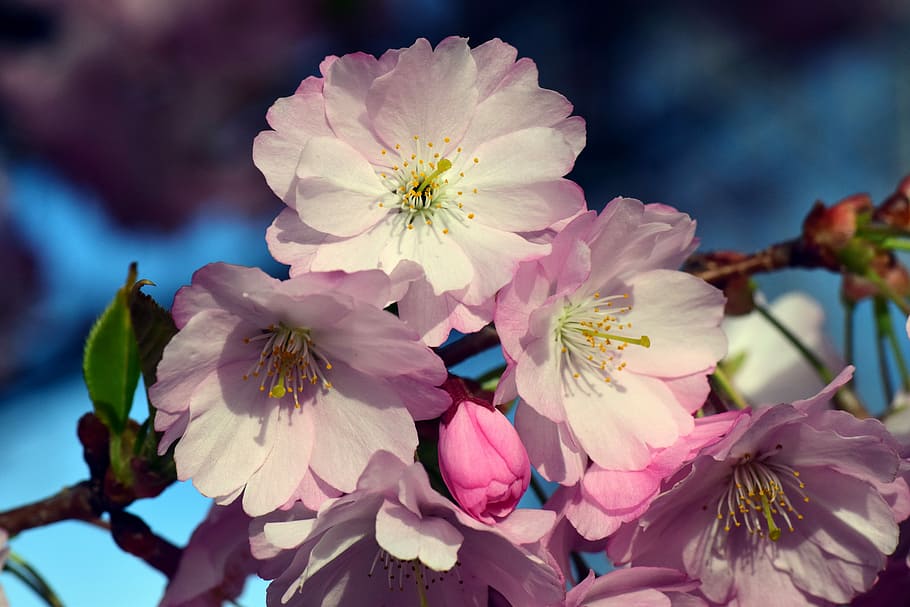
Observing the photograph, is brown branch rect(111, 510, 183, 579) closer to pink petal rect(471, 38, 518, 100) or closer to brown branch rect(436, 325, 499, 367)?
brown branch rect(436, 325, 499, 367)

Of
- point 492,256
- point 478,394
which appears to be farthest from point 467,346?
point 492,256

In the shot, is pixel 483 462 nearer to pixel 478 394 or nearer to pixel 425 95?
pixel 478 394

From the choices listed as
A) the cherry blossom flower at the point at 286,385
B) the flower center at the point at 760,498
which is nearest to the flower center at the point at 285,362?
the cherry blossom flower at the point at 286,385

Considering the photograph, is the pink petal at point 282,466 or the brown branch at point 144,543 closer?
the pink petal at point 282,466

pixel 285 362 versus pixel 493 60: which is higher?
pixel 493 60

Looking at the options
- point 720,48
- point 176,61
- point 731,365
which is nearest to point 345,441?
point 731,365

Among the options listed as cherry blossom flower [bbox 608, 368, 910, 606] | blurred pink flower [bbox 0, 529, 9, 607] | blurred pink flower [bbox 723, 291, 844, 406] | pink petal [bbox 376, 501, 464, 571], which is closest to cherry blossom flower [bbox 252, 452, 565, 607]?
pink petal [bbox 376, 501, 464, 571]

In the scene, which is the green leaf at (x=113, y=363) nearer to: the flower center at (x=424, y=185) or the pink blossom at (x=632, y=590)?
the flower center at (x=424, y=185)
